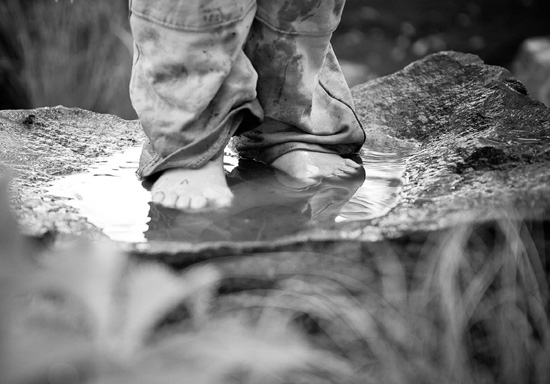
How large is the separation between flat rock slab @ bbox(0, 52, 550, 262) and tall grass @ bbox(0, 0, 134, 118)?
117 centimetres

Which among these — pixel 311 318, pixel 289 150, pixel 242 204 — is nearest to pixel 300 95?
pixel 289 150

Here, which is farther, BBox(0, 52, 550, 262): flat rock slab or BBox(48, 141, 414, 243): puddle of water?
BBox(48, 141, 414, 243): puddle of water

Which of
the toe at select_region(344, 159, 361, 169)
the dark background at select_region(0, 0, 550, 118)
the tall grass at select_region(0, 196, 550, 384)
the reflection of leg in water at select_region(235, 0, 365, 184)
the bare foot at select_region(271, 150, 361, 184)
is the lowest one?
the tall grass at select_region(0, 196, 550, 384)

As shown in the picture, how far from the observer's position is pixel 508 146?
7.22 feet

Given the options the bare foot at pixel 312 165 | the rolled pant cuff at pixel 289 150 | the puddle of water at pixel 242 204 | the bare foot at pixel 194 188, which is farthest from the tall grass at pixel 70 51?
the bare foot at pixel 194 188

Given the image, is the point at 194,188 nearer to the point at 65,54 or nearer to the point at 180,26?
the point at 180,26

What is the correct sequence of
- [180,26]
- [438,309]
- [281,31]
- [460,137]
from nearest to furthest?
[438,309] < [180,26] < [281,31] < [460,137]

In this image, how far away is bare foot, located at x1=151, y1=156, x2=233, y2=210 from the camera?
1951mm

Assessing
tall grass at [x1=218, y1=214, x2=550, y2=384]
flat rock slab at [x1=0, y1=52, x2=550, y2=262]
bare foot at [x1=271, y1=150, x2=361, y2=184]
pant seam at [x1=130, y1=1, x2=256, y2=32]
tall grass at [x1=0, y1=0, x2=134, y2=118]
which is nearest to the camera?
tall grass at [x1=218, y1=214, x2=550, y2=384]

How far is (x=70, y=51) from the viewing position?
4.09m

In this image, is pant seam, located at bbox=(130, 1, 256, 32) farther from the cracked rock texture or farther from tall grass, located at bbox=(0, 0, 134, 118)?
tall grass, located at bbox=(0, 0, 134, 118)

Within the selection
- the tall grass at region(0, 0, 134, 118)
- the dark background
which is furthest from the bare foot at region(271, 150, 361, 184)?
the tall grass at region(0, 0, 134, 118)

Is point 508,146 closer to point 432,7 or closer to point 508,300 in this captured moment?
point 508,300

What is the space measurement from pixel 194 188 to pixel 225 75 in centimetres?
31
